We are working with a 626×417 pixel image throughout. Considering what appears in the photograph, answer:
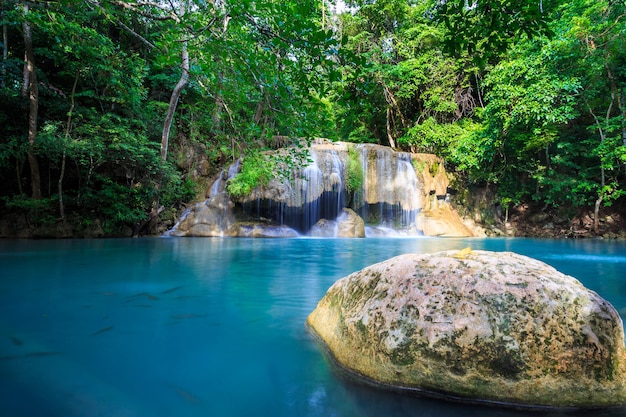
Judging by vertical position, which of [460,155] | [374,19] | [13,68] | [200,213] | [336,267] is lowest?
[336,267]

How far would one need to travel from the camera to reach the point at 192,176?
16.8 metres

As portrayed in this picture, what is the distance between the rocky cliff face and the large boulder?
12.5m

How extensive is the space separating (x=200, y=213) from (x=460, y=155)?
44.0 feet

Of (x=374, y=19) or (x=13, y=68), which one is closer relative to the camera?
(x=13, y=68)

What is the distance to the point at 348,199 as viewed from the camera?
16.7m

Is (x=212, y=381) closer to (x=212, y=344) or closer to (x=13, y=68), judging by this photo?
(x=212, y=344)

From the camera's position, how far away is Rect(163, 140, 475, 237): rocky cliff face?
1470cm

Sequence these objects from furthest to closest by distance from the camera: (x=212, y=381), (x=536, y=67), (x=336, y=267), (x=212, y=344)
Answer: (x=536, y=67) → (x=336, y=267) → (x=212, y=344) → (x=212, y=381)

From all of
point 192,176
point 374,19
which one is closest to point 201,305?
point 192,176

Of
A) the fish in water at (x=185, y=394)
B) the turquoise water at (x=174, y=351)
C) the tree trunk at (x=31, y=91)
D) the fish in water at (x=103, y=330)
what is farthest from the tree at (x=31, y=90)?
the fish in water at (x=185, y=394)

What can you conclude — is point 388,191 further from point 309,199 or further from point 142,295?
point 142,295

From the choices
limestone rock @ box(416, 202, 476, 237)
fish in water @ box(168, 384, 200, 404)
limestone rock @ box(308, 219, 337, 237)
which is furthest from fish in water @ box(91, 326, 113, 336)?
limestone rock @ box(416, 202, 476, 237)

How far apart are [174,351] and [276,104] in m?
2.51

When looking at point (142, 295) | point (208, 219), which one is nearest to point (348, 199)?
point (208, 219)
